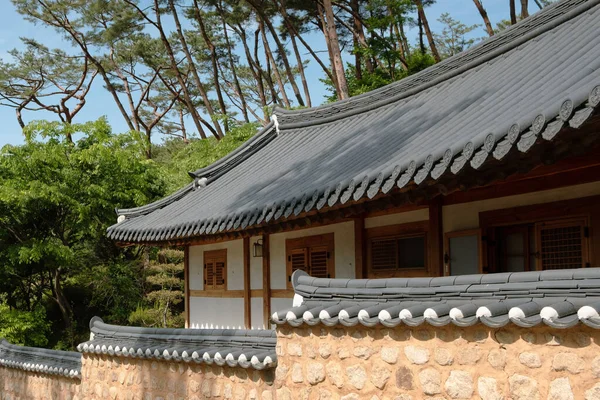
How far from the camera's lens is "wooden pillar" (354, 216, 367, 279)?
9.04 metres

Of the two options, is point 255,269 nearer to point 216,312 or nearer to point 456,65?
point 216,312

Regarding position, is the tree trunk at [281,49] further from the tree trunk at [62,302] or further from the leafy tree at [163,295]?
the tree trunk at [62,302]

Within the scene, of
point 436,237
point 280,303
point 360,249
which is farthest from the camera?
point 280,303

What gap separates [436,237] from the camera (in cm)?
798

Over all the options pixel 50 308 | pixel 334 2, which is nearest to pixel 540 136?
pixel 50 308

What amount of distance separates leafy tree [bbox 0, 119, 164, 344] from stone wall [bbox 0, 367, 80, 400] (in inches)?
168

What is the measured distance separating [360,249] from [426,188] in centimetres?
245

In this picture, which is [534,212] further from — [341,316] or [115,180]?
[115,180]

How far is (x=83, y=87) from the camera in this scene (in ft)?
101

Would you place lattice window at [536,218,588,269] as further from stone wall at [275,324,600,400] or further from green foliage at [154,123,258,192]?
→ green foliage at [154,123,258,192]

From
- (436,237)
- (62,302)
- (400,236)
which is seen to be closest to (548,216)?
(436,237)

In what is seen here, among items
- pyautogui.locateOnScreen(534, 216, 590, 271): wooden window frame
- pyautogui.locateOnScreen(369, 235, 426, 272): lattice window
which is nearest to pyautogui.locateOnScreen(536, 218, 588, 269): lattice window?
pyautogui.locateOnScreen(534, 216, 590, 271): wooden window frame

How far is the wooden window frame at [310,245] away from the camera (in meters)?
9.70

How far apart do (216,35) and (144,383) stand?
2376 cm
